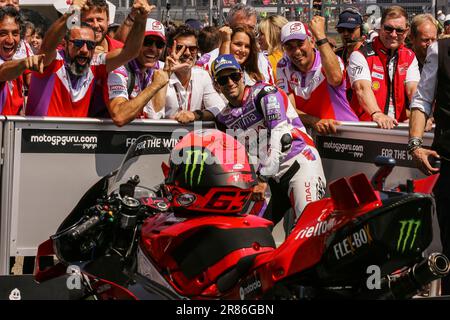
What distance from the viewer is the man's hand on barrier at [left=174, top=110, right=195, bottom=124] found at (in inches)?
273

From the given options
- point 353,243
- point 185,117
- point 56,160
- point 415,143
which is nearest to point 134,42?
point 185,117

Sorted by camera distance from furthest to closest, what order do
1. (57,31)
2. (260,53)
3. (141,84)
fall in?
(260,53) < (141,84) < (57,31)

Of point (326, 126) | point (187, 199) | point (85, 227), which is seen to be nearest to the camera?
point (187, 199)

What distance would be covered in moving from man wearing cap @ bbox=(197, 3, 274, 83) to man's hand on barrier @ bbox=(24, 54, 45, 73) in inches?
77.7

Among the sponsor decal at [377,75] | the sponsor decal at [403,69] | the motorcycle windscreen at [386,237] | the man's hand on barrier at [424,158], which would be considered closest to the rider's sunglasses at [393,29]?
the sponsor decal at [403,69]

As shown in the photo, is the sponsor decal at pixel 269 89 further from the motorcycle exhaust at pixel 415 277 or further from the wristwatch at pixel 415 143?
the motorcycle exhaust at pixel 415 277

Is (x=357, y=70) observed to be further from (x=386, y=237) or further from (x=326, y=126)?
(x=386, y=237)

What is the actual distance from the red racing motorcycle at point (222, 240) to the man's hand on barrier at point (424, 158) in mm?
1431

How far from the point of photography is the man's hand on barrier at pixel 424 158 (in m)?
5.37

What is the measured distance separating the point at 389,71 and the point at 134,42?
2.36m

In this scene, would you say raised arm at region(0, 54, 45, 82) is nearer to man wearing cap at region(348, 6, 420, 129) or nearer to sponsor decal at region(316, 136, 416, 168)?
sponsor decal at region(316, 136, 416, 168)

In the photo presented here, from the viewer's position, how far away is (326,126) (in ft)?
23.0

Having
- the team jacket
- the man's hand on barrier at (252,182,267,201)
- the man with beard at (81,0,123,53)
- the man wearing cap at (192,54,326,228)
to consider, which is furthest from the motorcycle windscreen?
the team jacket
